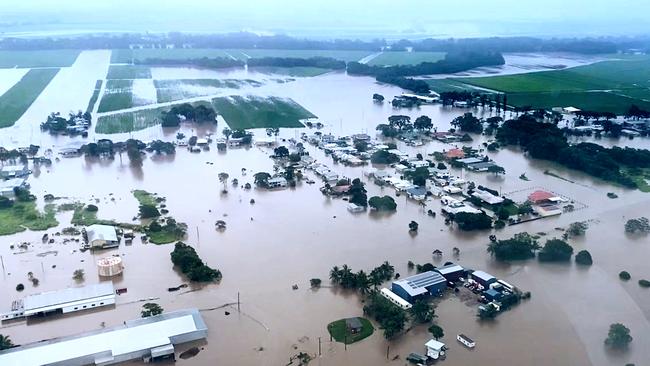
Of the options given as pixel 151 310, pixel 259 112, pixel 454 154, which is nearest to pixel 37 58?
pixel 259 112

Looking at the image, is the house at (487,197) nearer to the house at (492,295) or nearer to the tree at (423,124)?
the house at (492,295)

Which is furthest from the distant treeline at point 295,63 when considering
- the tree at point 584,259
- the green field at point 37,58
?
the tree at point 584,259

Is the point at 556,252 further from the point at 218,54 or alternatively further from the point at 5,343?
the point at 218,54

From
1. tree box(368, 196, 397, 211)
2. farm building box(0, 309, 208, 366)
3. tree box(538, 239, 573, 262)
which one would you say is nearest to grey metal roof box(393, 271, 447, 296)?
tree box(538, 239, 573, 262)

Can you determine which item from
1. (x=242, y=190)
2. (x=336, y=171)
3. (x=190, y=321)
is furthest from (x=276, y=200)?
(x=190, y=321)

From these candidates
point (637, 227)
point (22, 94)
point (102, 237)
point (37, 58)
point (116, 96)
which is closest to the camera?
point (102, 237)

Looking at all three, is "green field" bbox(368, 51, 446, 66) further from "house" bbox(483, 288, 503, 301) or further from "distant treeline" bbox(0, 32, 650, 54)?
"house" bbox(483, 288, 503, 301)

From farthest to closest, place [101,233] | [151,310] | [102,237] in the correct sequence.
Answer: [101,233] → [102,237] → [151,310]

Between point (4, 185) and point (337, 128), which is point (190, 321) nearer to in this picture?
point (4, 185)
